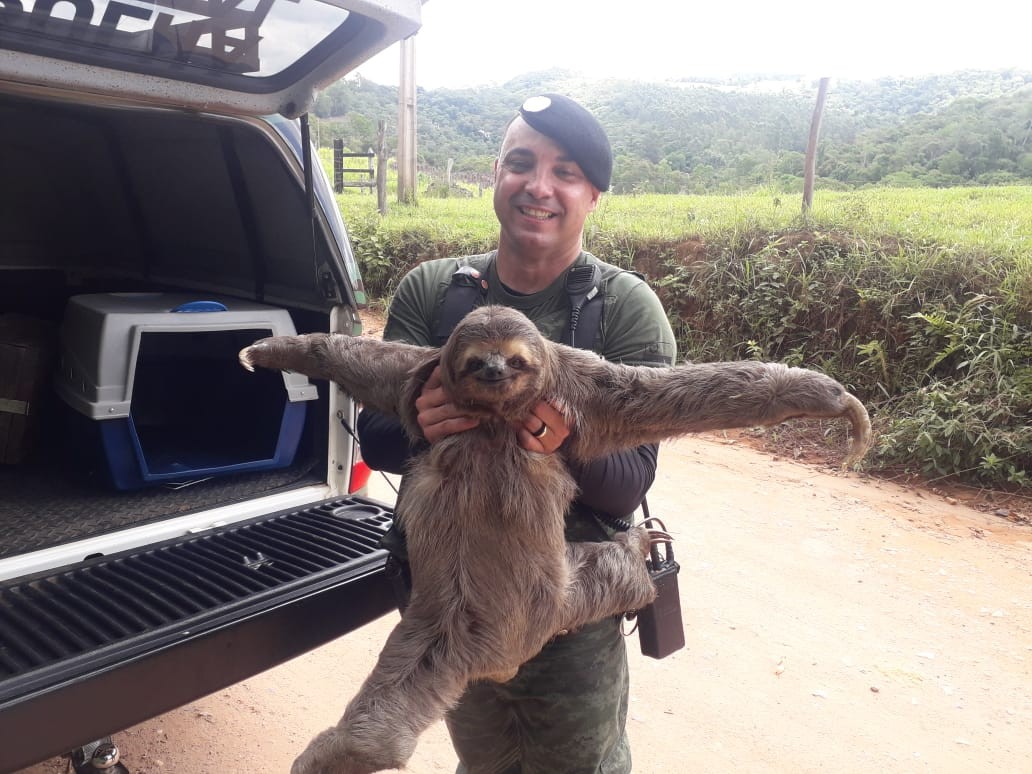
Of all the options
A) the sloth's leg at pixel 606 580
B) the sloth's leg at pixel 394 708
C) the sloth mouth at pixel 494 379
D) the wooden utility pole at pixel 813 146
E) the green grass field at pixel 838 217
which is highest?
the wooden utility pole at pixel 813 146

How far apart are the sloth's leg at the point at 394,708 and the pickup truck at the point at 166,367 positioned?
60cm

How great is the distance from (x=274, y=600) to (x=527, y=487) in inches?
41.0

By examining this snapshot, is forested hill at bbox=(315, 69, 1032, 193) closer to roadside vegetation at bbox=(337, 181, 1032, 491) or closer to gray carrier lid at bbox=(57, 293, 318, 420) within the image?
roadside vegetation at bbox=(337, 181, 1032, 491)

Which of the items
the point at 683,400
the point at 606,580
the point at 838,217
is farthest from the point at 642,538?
the point at 838,217

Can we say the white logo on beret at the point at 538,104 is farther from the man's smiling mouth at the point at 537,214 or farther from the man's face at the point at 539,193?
the man's smiling mouth at the point at 537,214

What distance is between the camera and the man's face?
244 cm

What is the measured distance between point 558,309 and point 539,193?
393 millimetres

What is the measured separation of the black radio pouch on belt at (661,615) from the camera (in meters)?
2.72

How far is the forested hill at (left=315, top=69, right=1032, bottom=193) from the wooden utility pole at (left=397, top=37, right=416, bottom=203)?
102 inches

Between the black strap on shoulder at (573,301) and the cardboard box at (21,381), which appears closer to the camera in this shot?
the black strap on shoulder at (573,301)

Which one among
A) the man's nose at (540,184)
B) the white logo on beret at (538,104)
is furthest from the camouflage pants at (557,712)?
the white logo on beret at (538,104)

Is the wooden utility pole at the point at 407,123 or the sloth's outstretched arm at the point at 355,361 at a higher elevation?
the wooden utility pole at the point at 407,123

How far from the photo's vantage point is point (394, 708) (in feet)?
7.07

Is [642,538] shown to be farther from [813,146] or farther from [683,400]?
[813,146]
